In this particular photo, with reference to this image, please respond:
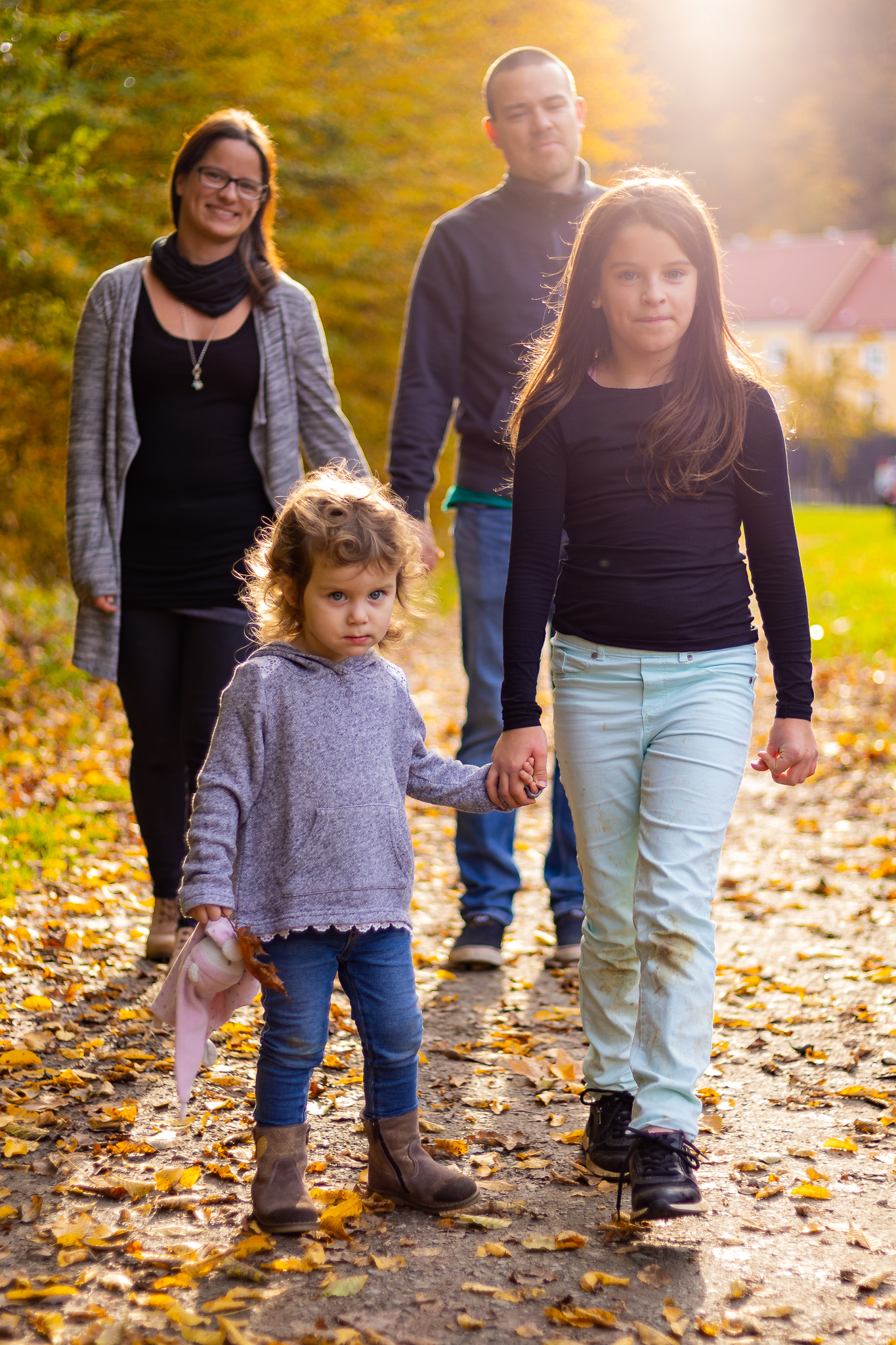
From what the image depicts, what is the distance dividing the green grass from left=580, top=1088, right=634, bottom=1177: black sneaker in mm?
4237

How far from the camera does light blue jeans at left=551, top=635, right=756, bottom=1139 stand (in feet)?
9.71

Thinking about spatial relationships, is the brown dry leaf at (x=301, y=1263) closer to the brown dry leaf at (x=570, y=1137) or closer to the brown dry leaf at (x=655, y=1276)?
the brown dry leaf at (x=655, y=1276)

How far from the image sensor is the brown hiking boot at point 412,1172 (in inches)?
118

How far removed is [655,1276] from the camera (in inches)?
108

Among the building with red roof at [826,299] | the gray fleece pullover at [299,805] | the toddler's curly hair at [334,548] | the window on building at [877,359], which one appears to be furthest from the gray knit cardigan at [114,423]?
the window on building at [877,359]

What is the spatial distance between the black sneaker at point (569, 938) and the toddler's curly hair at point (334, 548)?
204 cm

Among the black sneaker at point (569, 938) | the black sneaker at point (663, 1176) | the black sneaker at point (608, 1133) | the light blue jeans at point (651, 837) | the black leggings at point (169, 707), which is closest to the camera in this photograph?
the black sneaker at point (663, 1176)

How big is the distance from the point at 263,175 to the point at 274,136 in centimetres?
628

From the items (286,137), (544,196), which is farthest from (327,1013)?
(286,137)

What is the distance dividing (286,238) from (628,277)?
26.5 ft

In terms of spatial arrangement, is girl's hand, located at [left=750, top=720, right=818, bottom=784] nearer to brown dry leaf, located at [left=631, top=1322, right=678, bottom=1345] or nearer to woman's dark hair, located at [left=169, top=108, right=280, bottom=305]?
brown dry leaf, located at [left=631, top=1322, right=678, bottom=1345]

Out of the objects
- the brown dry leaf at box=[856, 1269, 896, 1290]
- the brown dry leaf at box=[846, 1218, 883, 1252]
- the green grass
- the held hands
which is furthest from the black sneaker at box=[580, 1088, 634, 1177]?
the green grass

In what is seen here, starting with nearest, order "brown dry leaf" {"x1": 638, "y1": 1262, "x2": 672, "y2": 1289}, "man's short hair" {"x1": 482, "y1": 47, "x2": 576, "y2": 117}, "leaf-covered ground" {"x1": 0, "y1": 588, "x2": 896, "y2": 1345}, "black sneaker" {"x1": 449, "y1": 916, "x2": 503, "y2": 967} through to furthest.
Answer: "leaf-covered ground" {"x1": 0, "y1": 588, "x2": 896, "y2": 1345} < "brown dry leaf" {"x1": 638, "y1": 1262, "x2": 672, "y2": 1289} < "man's short hair" {"x1": 482, "y1": 47, "x2": 576, "y2": 117} < "black sneaker" {"x1": 449, "y1": 916, "x2": 503, "y2": 967}

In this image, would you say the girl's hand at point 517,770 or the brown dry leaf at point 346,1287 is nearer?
the brown dry leaf at point 346,1287
